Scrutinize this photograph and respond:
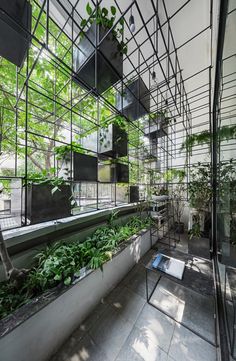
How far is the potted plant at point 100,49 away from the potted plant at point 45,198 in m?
1.04

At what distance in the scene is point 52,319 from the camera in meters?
1.07

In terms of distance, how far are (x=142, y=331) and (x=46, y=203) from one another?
1.52 meters

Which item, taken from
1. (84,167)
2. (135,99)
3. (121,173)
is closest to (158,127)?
(135,99)

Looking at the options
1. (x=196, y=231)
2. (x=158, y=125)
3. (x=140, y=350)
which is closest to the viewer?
(x=140, y=350)

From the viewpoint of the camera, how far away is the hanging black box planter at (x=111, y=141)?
1.84 m

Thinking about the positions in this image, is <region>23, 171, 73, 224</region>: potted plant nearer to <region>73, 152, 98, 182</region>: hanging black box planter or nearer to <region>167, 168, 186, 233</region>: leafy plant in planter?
<region>73, 152, 98, 182</region>: hanging black box planter

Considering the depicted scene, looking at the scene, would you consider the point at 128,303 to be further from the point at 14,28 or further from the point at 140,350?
the point at 14,28

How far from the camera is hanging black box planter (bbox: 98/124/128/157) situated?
1.84 metres

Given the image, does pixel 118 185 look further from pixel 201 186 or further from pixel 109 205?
pixel 201 186

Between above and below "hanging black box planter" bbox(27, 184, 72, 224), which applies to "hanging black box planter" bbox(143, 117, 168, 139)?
above

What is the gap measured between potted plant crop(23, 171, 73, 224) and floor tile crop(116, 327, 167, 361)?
1262 millimetres

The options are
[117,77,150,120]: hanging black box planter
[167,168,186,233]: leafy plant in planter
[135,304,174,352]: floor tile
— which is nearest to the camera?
[135,304,174,352]: floor tile

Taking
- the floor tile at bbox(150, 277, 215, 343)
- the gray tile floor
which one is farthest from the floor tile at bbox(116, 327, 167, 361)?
the floor tile at bbox(150, 277, 215, 343)

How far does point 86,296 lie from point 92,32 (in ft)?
8.79
